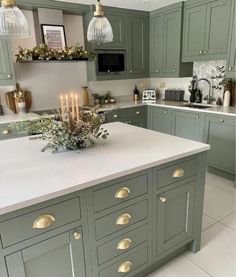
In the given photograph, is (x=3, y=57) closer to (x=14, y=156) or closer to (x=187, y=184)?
(x=14, y=156)

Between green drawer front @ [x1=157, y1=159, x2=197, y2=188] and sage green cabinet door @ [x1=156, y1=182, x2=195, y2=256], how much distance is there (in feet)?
0.24

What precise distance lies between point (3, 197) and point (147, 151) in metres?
0.94

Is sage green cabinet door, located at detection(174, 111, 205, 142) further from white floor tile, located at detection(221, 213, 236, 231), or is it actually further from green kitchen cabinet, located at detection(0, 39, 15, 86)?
green kitchen cabinet, located at detection(0, 39, 15, 86)

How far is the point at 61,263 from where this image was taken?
1.25 metres

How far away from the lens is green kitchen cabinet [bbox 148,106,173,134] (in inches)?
→ 148

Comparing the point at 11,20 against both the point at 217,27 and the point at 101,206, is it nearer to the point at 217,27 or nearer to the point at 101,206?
the point at 101,206

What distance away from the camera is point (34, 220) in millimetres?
1096

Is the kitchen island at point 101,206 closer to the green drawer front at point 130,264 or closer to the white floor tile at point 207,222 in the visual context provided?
the green drawer front at point 130,264

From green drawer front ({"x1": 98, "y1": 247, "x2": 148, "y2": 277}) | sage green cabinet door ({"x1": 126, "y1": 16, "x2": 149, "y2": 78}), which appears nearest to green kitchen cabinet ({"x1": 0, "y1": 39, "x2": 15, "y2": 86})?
sage green cabinet door ({"x1": 126, "y1": 16, "x2": 149, "y2": 78})

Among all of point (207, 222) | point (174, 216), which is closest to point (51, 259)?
point (174, 216)

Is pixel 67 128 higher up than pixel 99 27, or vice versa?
pixel 99 27

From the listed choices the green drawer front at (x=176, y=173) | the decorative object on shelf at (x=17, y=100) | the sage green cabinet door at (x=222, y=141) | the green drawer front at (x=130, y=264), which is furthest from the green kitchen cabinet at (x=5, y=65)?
the sage green cabinet door at (x=222, y=141)

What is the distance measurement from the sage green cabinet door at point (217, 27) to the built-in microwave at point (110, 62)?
4.45 ft

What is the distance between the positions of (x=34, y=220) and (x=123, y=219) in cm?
56
